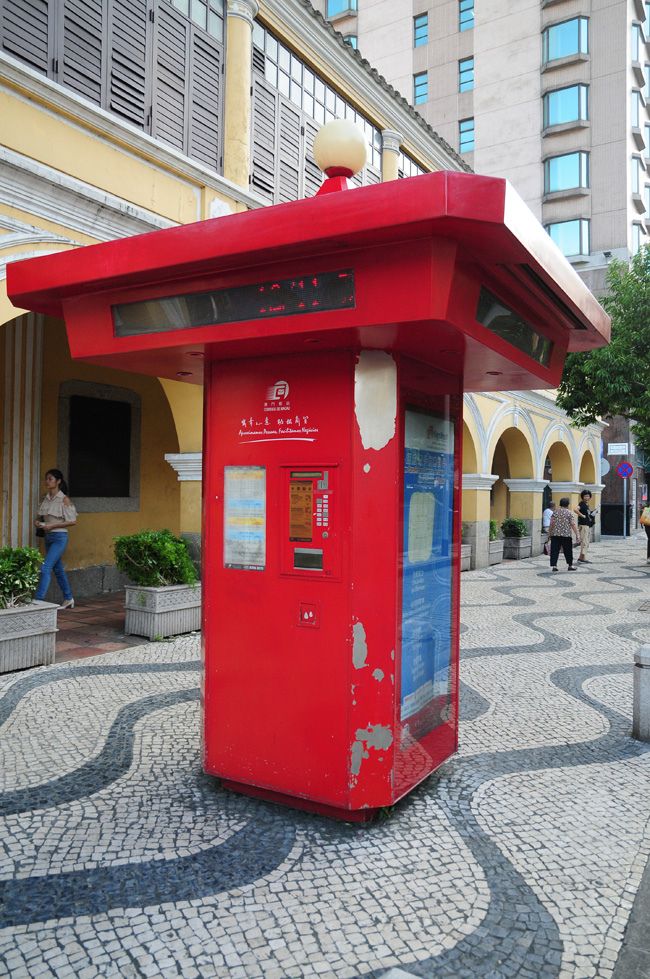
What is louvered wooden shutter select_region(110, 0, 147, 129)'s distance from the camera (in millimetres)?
7230

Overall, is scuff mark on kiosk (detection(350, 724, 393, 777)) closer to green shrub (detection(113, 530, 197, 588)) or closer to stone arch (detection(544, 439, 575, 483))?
green shrub (detection(113, 530, 197, 588))

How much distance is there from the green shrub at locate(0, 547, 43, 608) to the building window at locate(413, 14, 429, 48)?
33.8 meters

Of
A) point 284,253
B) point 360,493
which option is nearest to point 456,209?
point 284,253

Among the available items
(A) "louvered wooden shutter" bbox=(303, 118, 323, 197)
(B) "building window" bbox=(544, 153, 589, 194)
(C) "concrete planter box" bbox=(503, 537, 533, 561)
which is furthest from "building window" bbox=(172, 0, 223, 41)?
(B) "building window" bbox=(544, 153, 589, 194)

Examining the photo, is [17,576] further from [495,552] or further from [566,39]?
[566,39]

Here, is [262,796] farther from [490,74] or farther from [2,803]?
[490,74]

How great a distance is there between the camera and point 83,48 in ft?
22.7

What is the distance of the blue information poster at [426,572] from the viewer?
3.49 metres

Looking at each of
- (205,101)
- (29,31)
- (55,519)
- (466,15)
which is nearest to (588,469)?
(205,101)

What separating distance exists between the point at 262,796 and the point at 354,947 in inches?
47.2

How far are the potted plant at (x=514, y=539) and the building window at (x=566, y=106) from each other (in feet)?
65.0

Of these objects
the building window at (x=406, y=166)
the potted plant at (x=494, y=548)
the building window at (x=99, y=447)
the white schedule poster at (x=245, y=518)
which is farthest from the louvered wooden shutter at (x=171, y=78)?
the potted plant at (x=494, y=548)

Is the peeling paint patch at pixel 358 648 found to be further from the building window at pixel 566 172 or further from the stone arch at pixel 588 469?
the building window at pixel 566 172

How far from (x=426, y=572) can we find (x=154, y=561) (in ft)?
14.4
